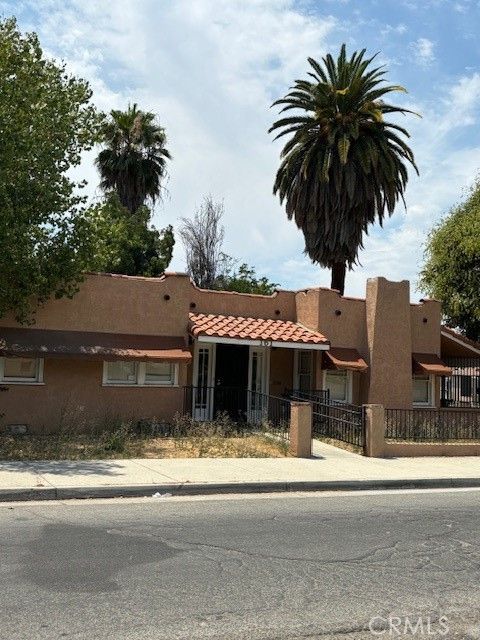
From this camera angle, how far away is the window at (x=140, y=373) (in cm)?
1867

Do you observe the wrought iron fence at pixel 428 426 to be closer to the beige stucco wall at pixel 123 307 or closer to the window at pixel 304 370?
the window at pixel 304 370

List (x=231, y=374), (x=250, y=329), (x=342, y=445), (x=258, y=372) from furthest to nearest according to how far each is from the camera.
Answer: (x=258, y=372) < (x=231, y=374) < (x=250, y=329) < (x=342, y=445)

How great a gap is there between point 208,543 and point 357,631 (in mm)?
2788

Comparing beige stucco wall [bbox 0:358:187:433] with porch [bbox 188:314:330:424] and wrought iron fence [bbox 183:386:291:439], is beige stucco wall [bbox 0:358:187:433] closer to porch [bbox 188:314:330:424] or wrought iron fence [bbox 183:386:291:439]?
wrought iron fence [bbox 183:386:291:439]

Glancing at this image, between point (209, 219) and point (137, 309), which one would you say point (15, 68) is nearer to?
point (137, 309)

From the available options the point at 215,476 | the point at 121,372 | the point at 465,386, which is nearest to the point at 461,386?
the point at 465,386

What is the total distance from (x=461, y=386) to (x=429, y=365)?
2.99 meters

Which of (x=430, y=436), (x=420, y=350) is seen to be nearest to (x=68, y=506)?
(x=430, y=436)

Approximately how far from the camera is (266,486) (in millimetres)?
11914

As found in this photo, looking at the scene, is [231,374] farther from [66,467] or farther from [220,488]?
[220,488]

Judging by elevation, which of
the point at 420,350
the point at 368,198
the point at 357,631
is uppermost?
the point at 368,198

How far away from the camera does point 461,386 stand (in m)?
25.0

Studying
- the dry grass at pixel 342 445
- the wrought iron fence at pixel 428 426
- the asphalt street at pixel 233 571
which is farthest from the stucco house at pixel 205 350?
the asphalt street at pixel 233 571

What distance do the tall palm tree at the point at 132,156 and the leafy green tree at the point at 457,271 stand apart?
A: 1404 centimetres
